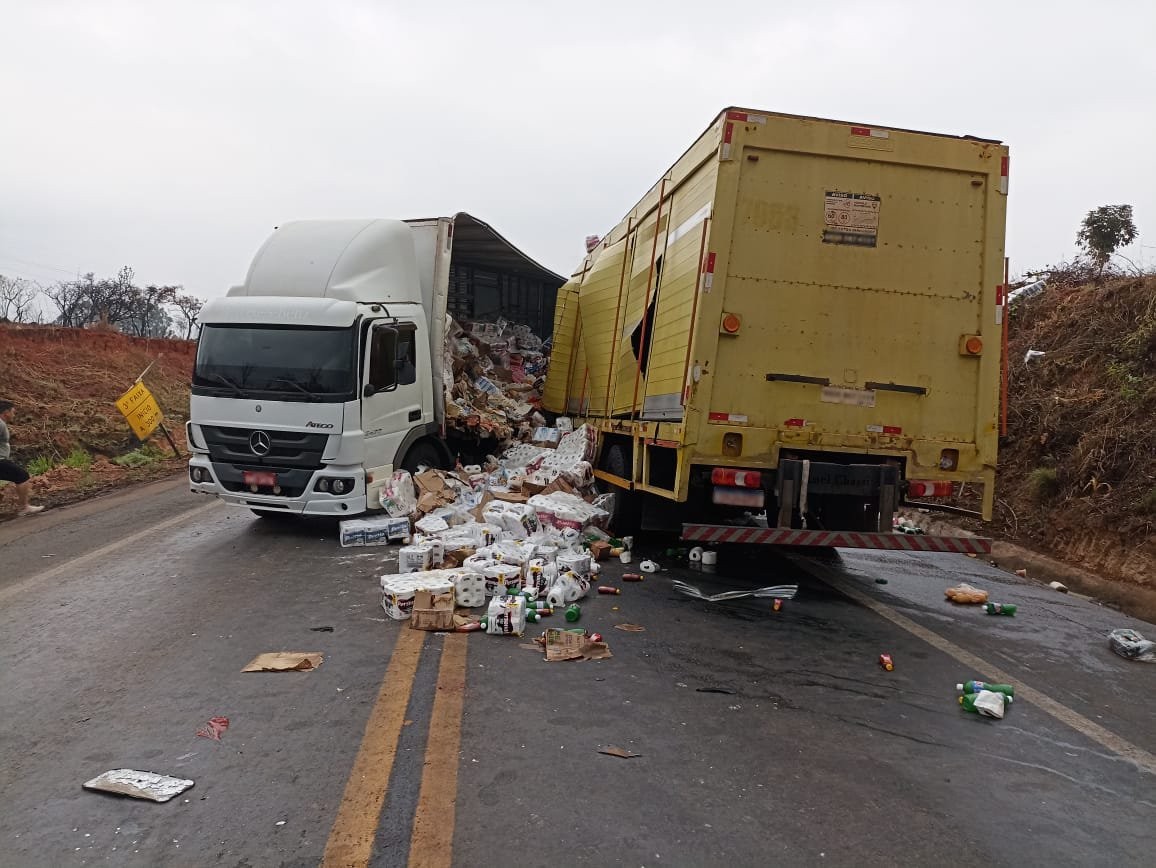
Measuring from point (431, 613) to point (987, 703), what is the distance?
3.30m

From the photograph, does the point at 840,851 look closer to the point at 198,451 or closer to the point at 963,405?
the point at 963,405

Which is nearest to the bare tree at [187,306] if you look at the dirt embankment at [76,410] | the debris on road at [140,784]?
the dirt embankment at [76,410]

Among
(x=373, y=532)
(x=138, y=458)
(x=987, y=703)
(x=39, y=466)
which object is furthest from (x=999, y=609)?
(x=138, y=458)

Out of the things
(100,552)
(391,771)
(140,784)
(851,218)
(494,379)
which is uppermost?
(851,218)

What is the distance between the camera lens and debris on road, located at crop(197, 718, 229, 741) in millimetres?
3451

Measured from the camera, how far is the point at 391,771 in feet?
10.3

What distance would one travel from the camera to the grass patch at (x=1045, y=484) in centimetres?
911

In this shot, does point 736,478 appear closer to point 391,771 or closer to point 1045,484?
point 391,771

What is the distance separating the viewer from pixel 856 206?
5.93 meters

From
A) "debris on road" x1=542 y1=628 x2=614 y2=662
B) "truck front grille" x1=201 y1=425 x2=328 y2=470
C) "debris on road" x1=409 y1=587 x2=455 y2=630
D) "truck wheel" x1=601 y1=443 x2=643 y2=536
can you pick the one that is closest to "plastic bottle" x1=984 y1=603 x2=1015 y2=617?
"truck wheel" x1=601 y1=443 x2=643 y2=536

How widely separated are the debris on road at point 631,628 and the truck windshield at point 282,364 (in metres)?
3.88

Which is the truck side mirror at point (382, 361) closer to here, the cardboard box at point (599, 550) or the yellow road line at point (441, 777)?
the cardboard box at point (599, 550)

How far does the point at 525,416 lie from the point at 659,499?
4986mm

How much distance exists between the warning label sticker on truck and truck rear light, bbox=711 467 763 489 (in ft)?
6.31
